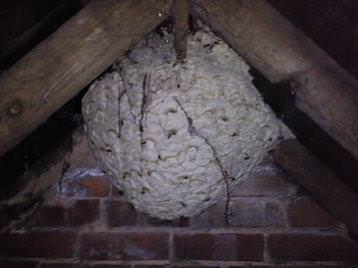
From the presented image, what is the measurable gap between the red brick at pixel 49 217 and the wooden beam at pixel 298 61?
2.77 feet

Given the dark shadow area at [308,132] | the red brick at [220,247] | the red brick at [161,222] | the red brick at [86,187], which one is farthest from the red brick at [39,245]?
the dark shadow area at [308,132]

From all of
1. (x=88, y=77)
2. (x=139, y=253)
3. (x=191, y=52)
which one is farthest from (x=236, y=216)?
(x=88, y=77)

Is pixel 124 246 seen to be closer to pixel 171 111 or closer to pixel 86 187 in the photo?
pixel 86 187

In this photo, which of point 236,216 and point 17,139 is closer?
point 17,139

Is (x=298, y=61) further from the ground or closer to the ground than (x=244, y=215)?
further from the ground

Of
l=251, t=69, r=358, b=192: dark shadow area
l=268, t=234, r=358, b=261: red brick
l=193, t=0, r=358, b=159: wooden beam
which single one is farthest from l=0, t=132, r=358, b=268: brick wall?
Answer: l=193, t=0, r=358, b=159: wooden beam

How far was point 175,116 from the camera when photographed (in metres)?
1.00

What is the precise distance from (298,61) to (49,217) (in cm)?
96

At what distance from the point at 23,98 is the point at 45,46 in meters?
0.11

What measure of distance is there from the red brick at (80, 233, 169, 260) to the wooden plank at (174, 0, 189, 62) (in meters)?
0.64

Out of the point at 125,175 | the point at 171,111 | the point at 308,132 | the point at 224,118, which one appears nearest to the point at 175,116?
the point at 171,111

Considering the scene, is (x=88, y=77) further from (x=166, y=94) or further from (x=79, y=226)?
(x=79, y=226)

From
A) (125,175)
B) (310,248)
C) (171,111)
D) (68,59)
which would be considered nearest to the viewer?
(68,59)

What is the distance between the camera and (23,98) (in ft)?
2.49
